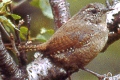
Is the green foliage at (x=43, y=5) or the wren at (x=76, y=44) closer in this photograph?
the wren at (x=76, y=44)

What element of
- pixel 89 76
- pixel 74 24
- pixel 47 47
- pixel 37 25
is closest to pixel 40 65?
pixel 47 47

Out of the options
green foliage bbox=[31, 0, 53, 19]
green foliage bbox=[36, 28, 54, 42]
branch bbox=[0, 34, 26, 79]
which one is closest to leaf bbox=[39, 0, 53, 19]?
green foliage bbox=[31, 0, 53, 19]

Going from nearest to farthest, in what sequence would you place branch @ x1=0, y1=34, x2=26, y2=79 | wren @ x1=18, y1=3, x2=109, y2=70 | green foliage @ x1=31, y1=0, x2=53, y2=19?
1. branch @ x1=0, y1=34, x2=26, y2=79
2. wren @ x1=18, y1=3, x2=109, y2=70
3. green foliage @ x1=31, y1=0, x2=53, y2=19

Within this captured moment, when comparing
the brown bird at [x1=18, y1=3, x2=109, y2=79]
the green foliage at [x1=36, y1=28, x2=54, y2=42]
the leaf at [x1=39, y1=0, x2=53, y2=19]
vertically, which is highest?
the leaf at [x1=39, y1=0, x2=53, y2=19]

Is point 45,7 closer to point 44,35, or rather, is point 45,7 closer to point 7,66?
point 44,35

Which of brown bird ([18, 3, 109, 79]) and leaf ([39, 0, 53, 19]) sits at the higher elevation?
leaf ([39, 0, 53, 19])

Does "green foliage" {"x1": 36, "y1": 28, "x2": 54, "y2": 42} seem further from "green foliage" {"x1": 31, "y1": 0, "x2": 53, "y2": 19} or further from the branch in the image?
the branch

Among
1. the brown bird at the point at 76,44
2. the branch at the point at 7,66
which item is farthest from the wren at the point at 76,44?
the branch at the point at 7,66

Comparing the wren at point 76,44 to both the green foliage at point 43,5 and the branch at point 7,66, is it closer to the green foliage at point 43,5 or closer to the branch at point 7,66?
the green foliage at point 43,5
